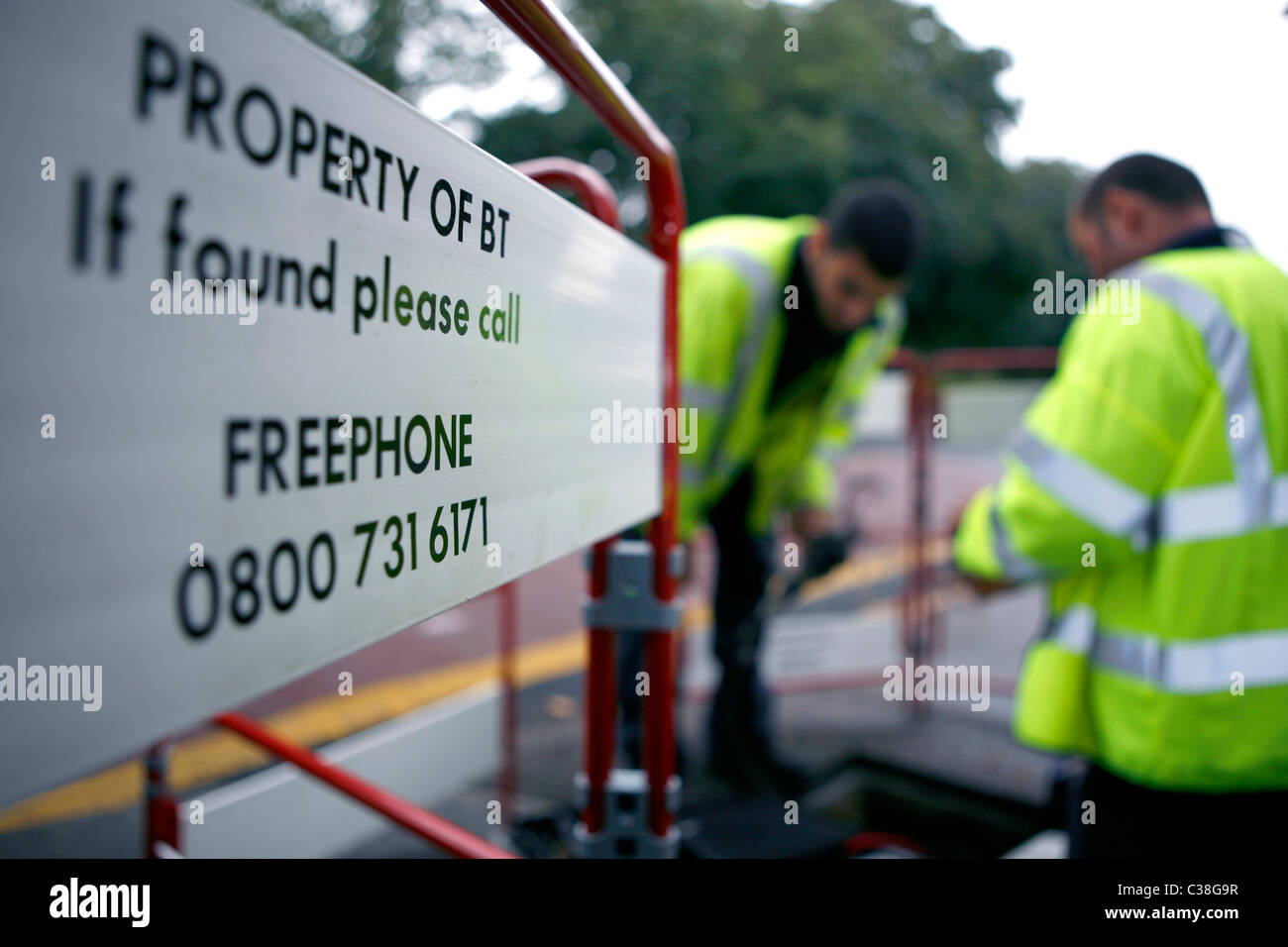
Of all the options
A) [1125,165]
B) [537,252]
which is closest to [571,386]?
[537,252]

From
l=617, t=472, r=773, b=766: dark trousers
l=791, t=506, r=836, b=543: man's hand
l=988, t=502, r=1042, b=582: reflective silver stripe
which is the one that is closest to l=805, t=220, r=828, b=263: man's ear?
l=617, t=472, r=773, b=766: dark trousers

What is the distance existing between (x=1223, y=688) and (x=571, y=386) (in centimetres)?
126

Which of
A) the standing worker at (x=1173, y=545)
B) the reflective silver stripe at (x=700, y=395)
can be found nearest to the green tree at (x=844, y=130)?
the reflective silver stripe at (x=700, y=395)

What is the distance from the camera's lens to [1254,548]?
1.58m

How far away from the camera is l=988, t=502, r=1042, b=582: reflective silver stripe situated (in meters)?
1.78

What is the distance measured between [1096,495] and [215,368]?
4.96 feet

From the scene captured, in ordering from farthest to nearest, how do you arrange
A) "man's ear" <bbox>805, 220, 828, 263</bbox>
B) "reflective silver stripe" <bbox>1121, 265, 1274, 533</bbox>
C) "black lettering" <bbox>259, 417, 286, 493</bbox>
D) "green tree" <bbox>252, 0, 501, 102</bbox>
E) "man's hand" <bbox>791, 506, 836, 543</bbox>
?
"green tree" <bbox>252, 0, 501, 102</bbox>, "man's hand" <bbox>791, 506, 836, 543</bbox>, "man's ear" <bbox>805, 220, 828, 263</bbox>, "reflective silver stripe" <bbox>1121, 265, 1274, 533</bbox>, "black lettering" <bbox>259, 417, 286, 493</bbox>

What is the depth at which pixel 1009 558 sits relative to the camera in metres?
1.82

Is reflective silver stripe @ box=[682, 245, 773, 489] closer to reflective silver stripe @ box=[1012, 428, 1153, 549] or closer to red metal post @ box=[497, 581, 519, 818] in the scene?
red metal post @ box=[497, 581, 519, 818]

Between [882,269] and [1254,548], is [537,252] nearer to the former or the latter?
[1254,548]

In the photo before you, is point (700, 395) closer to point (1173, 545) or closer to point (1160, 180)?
point (1160, 180)

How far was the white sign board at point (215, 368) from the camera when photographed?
0.49 m

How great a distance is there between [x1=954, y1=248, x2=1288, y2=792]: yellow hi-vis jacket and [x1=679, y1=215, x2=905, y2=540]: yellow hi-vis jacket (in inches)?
39.0

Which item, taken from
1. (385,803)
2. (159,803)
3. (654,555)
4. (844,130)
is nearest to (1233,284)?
(654,555)
